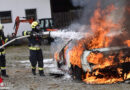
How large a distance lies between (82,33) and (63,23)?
1620 centimetres

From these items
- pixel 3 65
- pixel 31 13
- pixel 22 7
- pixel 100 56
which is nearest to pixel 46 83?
pixel 100 56

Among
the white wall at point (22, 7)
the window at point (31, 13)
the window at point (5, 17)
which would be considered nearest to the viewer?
the white wall at point (22, 7)

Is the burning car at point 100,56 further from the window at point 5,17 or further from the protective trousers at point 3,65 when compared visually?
the window at point 5,17

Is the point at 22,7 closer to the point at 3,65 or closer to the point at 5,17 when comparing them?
the point at 5,17

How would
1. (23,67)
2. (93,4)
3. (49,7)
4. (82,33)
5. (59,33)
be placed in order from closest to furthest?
(82,33), (59,33), (93,4), (23,67), (49,7)

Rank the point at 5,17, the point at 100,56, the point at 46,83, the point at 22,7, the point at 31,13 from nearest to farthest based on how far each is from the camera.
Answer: the point at 100,56
the point at 46,83
the point at 22,7
the point at 5,17
the point at 31,13

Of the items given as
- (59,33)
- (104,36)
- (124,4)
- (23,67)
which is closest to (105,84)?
(104,36)

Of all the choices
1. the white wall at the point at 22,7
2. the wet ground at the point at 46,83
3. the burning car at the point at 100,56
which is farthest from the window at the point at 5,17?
the burning car at the point at 100,56

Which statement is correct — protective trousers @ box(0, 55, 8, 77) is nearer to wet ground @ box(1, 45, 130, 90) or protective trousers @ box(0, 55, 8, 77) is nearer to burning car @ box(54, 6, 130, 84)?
wet ground @ box(1, 45, 130, 90)

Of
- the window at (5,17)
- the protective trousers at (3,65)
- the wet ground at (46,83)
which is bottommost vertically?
the wet ground at (46,83)

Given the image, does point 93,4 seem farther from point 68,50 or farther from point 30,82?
point 30,82

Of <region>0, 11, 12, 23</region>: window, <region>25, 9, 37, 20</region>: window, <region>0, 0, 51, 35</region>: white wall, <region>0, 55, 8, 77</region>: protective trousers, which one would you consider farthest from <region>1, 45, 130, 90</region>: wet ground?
<region>0, 11, 12, 23</region>: window

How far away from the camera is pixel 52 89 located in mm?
7152

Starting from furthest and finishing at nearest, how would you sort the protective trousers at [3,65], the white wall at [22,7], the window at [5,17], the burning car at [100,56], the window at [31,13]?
the window at [31,13]
the window at [5,17]
the white wall at [22,7]
the protective trousers at [3,65]
the burning car at [100,56]
